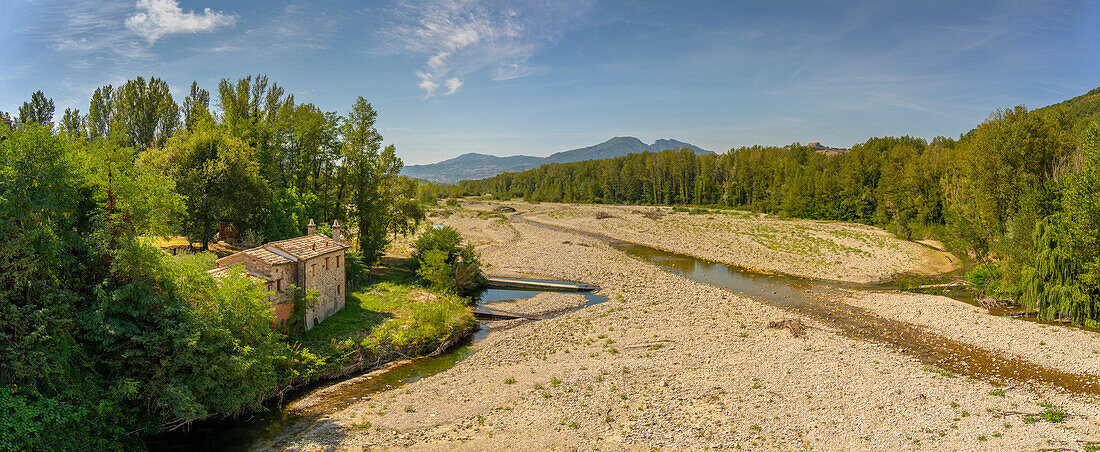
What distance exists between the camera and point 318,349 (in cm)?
2123

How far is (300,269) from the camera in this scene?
74.6 feet

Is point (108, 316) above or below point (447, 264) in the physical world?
above

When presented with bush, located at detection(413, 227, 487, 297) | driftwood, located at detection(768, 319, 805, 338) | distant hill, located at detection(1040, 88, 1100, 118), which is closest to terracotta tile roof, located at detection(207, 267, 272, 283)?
bush, located at detection(413, 227, 487, 297)

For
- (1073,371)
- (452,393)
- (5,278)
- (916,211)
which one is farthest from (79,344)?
(916,211)

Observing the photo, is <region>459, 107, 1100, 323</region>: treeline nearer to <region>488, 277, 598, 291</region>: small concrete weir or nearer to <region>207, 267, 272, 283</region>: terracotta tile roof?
<region>488, 277, 598, 291</region>: small concrete weir

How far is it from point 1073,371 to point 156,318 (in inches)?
1266

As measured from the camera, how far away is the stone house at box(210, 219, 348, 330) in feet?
68.8

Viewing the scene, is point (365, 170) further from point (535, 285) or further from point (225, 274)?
point (225, 274)

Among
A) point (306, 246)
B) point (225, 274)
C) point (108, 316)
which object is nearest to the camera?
point (108, 316)

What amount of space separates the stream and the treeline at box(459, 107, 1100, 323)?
24.1ft

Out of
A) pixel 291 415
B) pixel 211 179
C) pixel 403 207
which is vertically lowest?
pixel 291 415

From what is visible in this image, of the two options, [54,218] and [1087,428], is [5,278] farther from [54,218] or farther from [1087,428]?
[1087,428]

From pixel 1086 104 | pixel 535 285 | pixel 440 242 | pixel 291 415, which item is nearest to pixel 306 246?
pixel 291 415

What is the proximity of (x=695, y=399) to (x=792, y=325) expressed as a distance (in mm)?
11016
